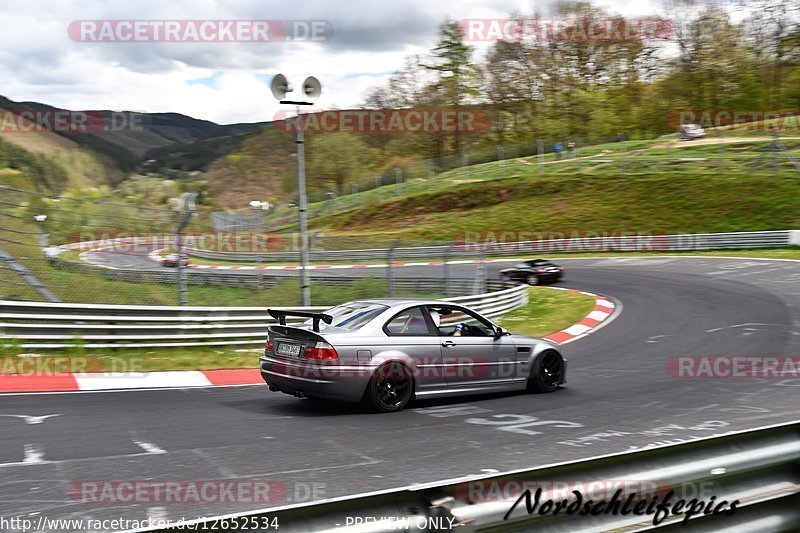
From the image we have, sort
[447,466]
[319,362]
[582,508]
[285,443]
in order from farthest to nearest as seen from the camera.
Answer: [319,362] < [285,443] < [447,466] < [582,508]

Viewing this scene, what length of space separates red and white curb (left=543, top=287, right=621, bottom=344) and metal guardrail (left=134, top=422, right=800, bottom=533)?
34.9ft

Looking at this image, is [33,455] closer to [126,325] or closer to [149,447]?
[149,447]

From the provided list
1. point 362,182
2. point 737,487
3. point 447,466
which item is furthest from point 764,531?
point 362,182

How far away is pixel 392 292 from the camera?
576 inches

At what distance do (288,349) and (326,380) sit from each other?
63 centimetres

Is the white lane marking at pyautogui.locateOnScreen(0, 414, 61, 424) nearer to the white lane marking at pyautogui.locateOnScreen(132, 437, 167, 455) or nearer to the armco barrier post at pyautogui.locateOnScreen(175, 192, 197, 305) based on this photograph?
A: the white lane marking at pyautogui.locateOnScreen(132, 437, 167, 455)

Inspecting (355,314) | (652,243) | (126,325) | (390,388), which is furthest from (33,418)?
(652,243)

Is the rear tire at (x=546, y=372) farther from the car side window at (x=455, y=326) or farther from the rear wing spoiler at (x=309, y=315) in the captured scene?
the rear wing spoiler at (x=309, y=315)

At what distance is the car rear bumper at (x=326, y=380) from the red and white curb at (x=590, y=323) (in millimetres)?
6700

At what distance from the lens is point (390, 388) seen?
27.2ft

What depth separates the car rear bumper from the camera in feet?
25.7

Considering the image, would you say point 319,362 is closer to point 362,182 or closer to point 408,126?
point 362,182

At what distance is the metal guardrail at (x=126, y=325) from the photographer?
35.9ft

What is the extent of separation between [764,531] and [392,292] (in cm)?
1151
